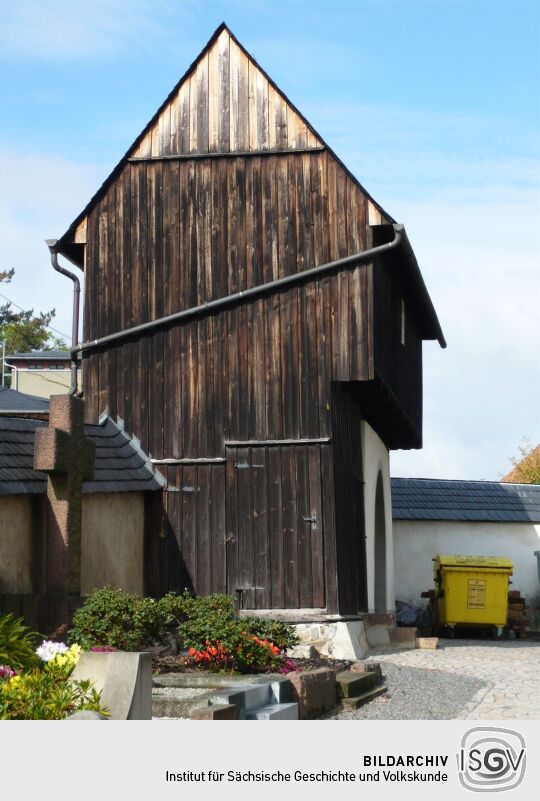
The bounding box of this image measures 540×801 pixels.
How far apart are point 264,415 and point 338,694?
570 centimetres

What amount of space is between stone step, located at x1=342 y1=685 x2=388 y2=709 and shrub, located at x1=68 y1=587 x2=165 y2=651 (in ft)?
7.27

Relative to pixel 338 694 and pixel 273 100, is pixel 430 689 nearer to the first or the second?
pixel 338 694

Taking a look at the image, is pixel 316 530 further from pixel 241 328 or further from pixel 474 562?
pixel 474 562

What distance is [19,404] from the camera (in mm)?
20359

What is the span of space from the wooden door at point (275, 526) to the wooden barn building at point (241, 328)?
0.02 metres

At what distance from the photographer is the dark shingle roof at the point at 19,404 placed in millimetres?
19706

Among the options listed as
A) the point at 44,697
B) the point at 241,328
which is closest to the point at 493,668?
the point at 241,328

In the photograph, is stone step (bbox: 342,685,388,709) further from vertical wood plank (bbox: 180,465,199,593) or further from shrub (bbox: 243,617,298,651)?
vertical wood plank (bbox: 180,465,199,593)

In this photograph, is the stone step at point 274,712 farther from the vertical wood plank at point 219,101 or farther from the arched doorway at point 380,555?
the arched doorway at point 380,555

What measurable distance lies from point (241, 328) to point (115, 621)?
5.86 meters

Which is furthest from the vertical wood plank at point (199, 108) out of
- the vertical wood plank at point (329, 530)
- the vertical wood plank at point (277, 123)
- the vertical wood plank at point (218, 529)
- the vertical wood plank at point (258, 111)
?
the vertical wood plank at point (329, 530)

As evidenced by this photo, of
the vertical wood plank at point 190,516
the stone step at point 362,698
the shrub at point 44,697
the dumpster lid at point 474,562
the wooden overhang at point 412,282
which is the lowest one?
the stone step at point 362,698

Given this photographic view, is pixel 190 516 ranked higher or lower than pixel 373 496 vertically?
lower

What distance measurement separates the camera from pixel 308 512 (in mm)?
16734
